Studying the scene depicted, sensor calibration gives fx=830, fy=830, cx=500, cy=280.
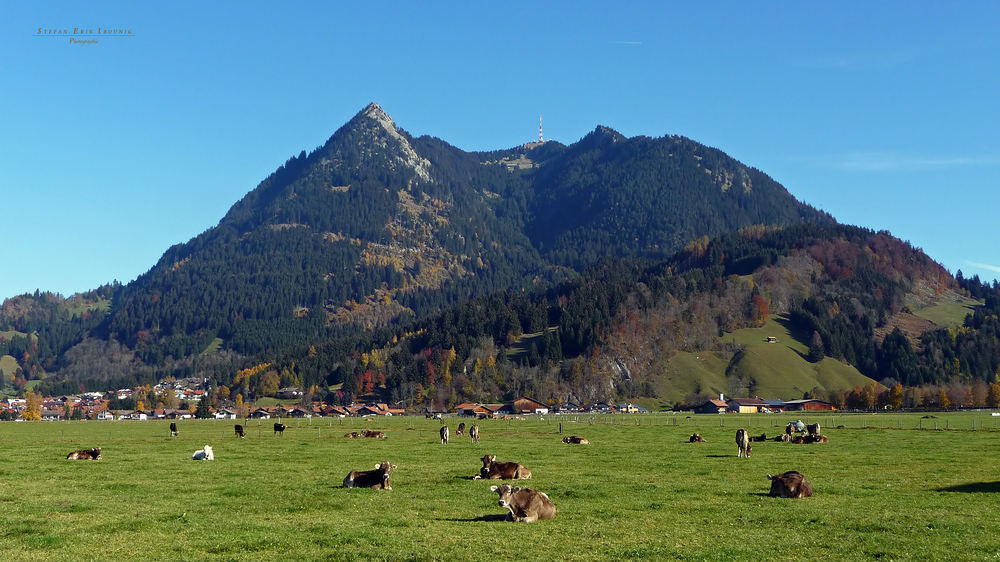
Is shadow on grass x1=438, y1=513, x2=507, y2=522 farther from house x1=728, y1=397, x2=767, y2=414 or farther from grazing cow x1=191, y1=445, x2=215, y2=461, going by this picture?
house x1=728, y1=397, x2=767, y2=414

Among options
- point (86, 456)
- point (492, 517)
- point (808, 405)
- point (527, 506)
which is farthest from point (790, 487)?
point (808, 405)

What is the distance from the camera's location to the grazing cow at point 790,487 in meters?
25.0

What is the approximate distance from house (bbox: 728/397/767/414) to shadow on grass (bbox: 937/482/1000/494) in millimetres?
153406

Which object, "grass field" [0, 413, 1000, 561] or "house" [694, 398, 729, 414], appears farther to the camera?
"house" [694, 398, 729, 414]

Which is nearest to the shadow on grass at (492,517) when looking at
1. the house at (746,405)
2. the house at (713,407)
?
the house at (746,405)

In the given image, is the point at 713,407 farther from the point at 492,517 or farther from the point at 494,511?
the point at 492,517

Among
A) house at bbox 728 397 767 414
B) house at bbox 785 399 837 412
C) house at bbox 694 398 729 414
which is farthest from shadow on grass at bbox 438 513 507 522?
house at bbox 785 399 837 412

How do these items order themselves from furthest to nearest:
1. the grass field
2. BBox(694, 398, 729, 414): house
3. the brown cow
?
1. BBox(694, 398, 729, 414): house
2. the brown cow
3. the grass field

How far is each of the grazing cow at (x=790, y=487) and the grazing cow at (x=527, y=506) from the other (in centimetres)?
776

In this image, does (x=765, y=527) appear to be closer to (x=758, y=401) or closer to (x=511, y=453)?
(x=511, y=453)

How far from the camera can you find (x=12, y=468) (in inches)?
1410

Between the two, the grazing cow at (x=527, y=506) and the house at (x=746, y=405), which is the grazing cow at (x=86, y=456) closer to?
the grazing cow at (x=527, y=506)

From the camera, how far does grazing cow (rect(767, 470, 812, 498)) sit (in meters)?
25.0

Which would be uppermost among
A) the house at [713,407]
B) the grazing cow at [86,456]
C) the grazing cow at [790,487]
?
the grazing cow at [790,487]
